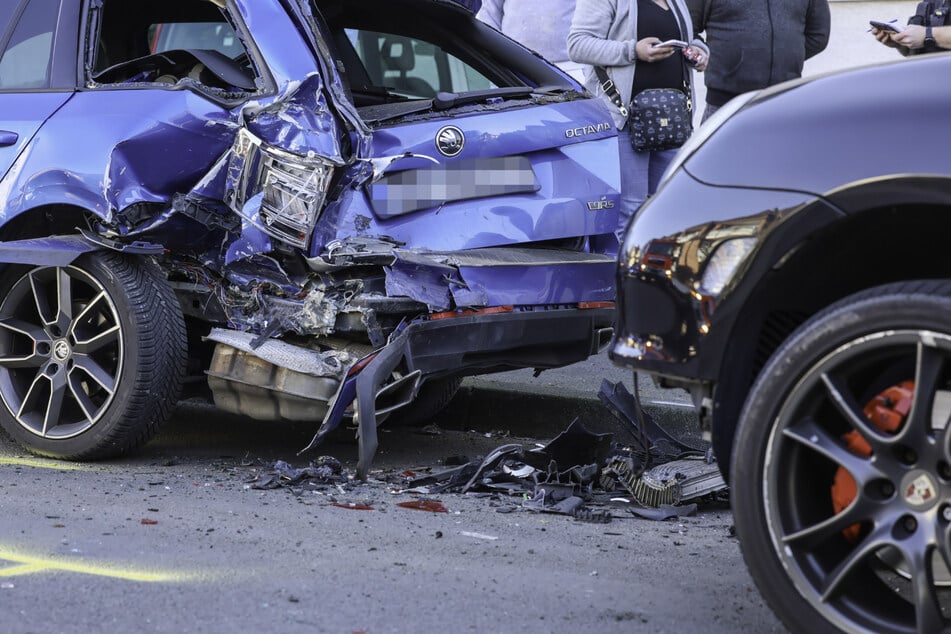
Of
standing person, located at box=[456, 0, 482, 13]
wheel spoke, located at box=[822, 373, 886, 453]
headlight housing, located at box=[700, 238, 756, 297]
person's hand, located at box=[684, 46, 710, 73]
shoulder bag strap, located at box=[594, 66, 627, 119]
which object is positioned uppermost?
standing person, located at box=[456, 0, 482, 13]

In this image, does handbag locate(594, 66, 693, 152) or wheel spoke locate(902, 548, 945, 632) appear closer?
wheel spoke locate(902, 548, 945, 632)

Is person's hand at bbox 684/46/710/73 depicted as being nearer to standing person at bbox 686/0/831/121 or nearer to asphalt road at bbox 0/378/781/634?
standing person at bbox 686/0/831/121

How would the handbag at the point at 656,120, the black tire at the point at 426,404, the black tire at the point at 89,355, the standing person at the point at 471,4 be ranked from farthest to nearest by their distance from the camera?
the handbag at the point at 656,120
the black tire at the point at 426,404
the standing person at the point at 471,4
the black tire at the point at 89,355

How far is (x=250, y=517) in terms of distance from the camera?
4.58 m

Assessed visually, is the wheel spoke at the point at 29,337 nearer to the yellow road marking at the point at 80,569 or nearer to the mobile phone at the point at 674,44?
the yellow road marking at the point at 80,569

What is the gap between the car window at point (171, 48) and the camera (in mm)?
5496

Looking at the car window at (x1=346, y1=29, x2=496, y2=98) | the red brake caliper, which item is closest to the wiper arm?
the car window at (x1=346, y1=29, x2=496, y2=98)

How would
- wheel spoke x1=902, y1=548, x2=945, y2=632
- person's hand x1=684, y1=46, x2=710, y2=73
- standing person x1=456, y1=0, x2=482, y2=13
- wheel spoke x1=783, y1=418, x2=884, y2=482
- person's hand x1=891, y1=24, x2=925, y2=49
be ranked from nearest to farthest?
wheel spoke x1=902, y1=548, x2=945, y2=632, wheel spoke x1=783, y1=418, x2=884, y2=482, standing person x1=456, y1=0, x2=482, y2=13, person's hand x1=891, y1=24, x2=925, y2=49, person's hand x1=684, y1=46, x2=710, y2=73

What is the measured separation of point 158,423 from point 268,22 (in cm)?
161

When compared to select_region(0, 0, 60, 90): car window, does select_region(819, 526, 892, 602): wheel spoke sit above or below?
below

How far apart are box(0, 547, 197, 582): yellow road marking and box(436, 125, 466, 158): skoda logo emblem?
2148 mm

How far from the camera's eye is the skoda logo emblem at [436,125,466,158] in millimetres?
5359

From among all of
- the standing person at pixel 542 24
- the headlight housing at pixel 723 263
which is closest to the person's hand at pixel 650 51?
the standing person at pixel 542 24

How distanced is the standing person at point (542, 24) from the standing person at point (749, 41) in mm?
1282
